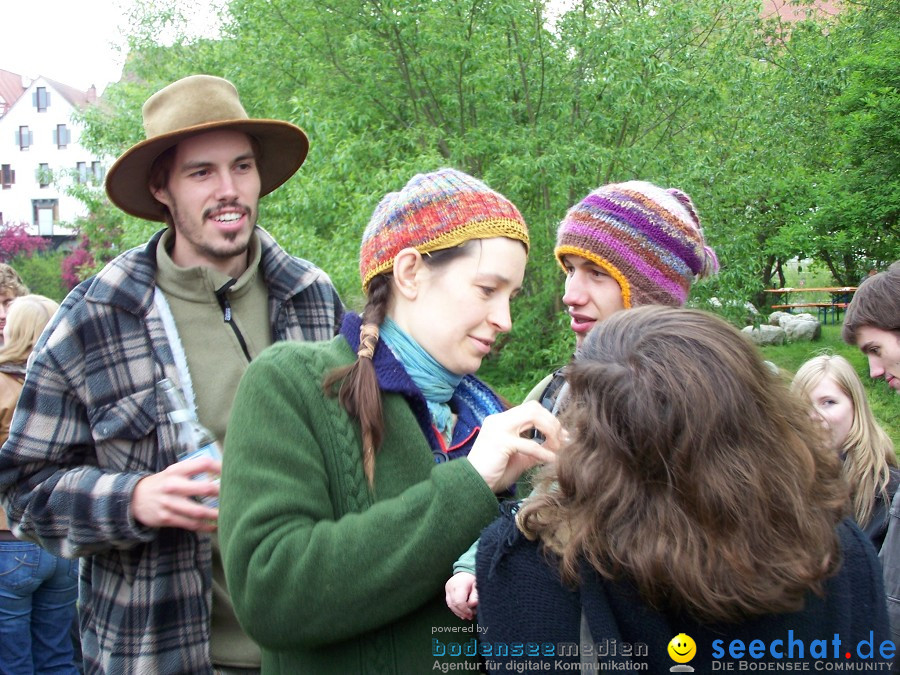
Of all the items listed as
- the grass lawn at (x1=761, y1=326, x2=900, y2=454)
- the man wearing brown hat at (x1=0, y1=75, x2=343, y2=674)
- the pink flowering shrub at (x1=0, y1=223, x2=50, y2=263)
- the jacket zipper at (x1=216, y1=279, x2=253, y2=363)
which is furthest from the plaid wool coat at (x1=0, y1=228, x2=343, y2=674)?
the pink flowering shrub at (x1=0, y1=223, x2=50, y2=263)

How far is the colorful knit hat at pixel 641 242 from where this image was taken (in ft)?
7.25

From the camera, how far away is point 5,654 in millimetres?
3926

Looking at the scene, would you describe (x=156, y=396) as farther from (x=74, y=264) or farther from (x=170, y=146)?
(x=74, y=264)

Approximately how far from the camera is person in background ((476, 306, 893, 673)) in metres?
1.25

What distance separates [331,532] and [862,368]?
10.5m

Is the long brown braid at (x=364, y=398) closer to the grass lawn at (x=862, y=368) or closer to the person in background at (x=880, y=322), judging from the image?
the person in background at (x=880, y=322)

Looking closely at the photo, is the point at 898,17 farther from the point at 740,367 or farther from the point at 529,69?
the point at 740,367

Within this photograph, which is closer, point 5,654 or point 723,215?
point 5,654

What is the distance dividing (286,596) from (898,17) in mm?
11149

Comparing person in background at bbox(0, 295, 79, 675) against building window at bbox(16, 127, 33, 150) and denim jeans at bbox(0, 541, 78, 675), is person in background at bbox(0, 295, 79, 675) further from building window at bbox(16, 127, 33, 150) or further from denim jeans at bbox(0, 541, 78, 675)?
building window at bbox(16, 127, 33, 150)

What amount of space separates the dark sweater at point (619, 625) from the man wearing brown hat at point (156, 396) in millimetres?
889

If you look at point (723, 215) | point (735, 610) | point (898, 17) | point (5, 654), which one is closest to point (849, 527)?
point (735, 610)

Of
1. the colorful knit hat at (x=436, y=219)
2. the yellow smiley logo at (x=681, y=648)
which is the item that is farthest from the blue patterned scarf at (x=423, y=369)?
the yellow smiley logo at (x=681, y=648)

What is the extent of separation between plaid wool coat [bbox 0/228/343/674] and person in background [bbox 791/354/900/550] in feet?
6.91
